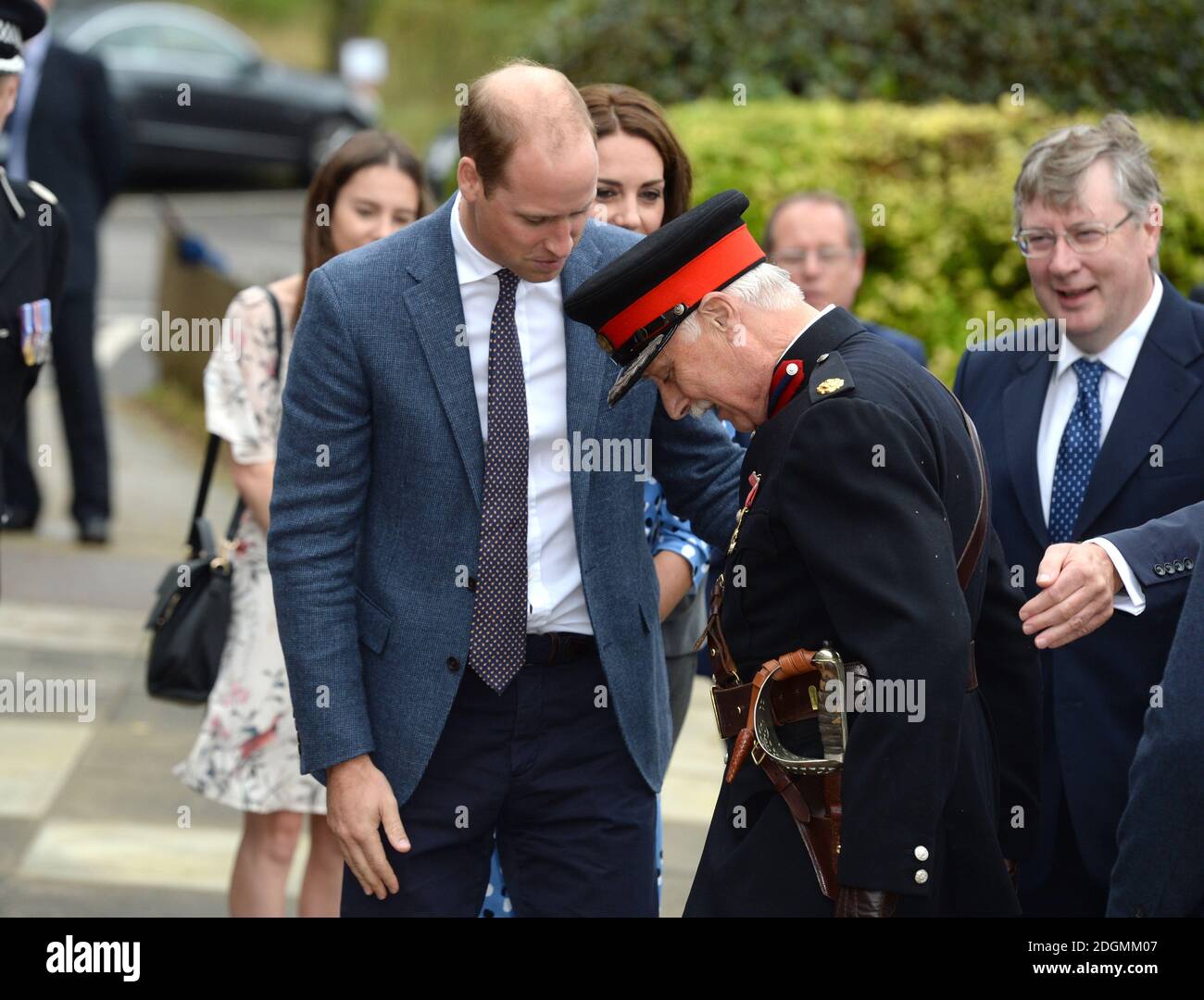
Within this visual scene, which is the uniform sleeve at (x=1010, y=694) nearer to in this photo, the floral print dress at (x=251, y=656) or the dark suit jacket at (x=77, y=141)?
the floral print dress at (x=251, y=656)

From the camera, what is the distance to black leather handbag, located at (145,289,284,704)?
13.6 ft

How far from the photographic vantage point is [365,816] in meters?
3.01

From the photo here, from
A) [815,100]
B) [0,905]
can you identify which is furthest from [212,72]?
[0,905]

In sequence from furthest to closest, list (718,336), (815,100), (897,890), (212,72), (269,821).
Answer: (212,72) < (815,100) < (269,821) < (718,336) < (897,890)

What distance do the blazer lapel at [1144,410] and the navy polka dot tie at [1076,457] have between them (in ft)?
0.12

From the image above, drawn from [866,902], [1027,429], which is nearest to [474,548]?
[866,902]

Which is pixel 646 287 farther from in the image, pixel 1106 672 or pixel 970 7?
pixel 970 7

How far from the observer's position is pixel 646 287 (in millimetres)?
2762

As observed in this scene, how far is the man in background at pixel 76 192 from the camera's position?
7.93 meters

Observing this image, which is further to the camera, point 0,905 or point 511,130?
point 0,905

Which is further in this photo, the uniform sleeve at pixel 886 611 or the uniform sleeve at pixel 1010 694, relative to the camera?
the uniform sleeve at pixel 1010 694

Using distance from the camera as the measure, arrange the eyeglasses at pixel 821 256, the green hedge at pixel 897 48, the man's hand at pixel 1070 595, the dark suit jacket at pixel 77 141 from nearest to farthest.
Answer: the man's hand at pixel 1070 595, the eyeglasses at pixel 821 256, the dark suit jacket at pixel 77 141, the green hedge at pixel 897 48

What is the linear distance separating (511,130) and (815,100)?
635 centimetres

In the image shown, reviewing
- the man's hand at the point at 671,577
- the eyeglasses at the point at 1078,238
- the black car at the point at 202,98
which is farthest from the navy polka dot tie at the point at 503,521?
the black car at the point at 202,98
